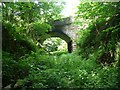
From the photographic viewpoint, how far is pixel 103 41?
580 cm

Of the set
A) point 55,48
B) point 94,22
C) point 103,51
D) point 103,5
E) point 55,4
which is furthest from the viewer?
point 55,48

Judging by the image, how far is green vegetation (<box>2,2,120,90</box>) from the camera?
3.91m

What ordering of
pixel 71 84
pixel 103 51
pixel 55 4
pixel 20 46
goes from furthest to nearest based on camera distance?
pixel 55 4 → pixel 20 46 → pixel 103 51 → pixel 71 84

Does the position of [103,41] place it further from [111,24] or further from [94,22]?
[94,22]

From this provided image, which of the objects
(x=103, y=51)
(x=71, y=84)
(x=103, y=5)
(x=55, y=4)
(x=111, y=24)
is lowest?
(x=71, y=84)

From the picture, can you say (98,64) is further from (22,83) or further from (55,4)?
(55,4)

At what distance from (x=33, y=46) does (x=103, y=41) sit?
7.82 feet

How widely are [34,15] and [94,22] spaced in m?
2.72

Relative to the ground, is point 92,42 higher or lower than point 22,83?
higher

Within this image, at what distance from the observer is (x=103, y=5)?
5180 mm

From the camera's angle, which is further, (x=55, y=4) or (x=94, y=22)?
(x=55, y=4)

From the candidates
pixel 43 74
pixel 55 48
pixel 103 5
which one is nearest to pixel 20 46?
pixel 43 74

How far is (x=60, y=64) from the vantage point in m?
6.26

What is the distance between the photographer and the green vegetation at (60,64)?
3912mm
